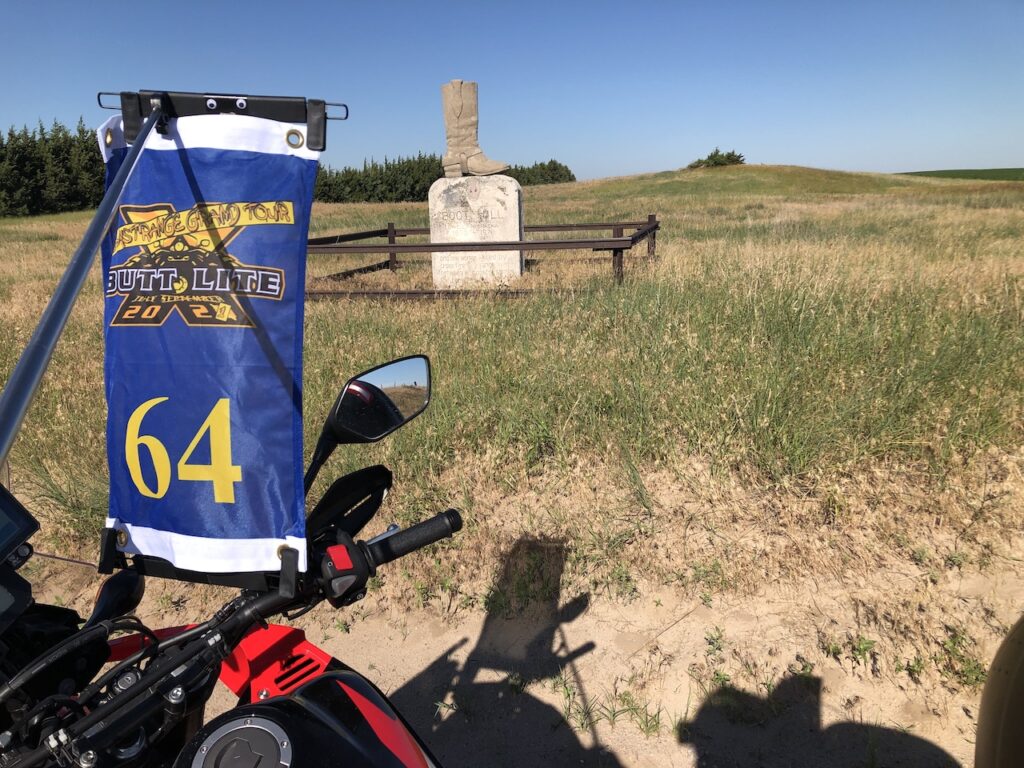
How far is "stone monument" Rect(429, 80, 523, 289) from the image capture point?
12.4 metres

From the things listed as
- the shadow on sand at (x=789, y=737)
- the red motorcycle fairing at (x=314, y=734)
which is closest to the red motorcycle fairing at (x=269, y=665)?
the red motorcycle fairing at (x=314, y=734)

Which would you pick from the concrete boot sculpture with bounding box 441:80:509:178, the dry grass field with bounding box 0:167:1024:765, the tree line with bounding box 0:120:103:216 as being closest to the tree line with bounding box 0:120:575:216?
the tree line with bounding box 0:120:103:216

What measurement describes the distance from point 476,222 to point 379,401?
11.4 meters

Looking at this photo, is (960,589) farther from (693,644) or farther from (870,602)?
(693,644)

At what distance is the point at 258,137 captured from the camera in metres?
1.52

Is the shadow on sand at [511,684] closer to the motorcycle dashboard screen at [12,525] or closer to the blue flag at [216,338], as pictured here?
the blue flag at [216,338]

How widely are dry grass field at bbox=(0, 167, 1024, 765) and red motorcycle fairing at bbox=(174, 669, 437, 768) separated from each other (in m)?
1.85

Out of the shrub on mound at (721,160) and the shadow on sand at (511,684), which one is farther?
the shrub on mound at (721,160)

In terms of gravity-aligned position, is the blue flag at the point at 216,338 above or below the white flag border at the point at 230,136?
below

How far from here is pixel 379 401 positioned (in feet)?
5.27

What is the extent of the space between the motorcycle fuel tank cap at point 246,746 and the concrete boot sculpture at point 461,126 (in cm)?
1210

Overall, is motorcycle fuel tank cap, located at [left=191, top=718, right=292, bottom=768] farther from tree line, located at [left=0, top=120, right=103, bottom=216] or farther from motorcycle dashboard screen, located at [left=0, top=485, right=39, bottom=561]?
tree line, located at [left=0, top=120, right=103, bottom=216]

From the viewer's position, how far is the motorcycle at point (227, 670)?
108cm

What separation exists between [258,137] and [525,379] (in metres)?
3.83
